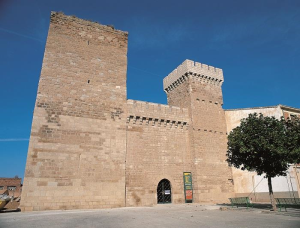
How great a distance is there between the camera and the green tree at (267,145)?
1216cm

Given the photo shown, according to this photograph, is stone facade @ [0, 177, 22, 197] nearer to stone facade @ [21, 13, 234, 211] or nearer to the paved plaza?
stone facade @ [21, 13, 234, 211]

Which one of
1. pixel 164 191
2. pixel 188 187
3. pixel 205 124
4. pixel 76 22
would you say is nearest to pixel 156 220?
pixel 164 191

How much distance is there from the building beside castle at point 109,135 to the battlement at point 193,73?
0.12 meters

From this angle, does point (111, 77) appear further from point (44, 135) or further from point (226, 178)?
point (226, 178)

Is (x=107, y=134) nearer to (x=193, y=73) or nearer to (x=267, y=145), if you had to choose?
(x=267, y=145)

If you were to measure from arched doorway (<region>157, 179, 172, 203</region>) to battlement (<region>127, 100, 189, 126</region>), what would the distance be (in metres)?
4.69

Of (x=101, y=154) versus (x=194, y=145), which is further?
(x=194, y=145)

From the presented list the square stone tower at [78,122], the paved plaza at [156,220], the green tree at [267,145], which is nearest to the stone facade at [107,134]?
the square stone tower at [78,122]

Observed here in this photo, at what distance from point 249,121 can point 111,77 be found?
10032 mm

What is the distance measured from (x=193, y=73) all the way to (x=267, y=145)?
10640 mm

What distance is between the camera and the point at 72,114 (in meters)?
15.2

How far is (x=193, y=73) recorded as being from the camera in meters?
21.0

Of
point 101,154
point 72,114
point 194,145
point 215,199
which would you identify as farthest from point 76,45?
point 215,199

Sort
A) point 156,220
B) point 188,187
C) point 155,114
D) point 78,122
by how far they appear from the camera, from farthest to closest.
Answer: point 155,114 < point 188,187 < point 78,122 < point 156,220
